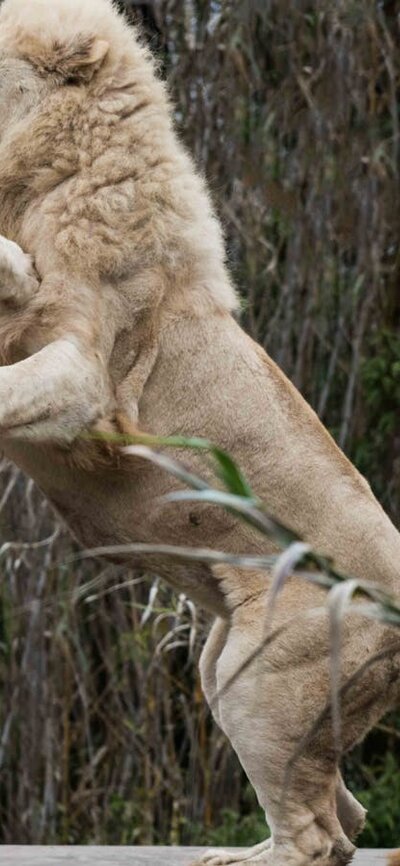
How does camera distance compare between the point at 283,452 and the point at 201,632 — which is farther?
the point at 201,632

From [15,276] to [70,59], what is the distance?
736 millimetres

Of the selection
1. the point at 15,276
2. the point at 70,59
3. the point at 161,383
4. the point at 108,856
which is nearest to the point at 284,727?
the point at 161,383

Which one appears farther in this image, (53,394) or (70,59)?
(70,59)

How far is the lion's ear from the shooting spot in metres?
4.48

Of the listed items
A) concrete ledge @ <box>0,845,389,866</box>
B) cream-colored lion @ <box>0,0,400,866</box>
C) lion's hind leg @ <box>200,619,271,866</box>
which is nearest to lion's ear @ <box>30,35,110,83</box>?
cream-colored lion @ <box>0,0,400,866</box>

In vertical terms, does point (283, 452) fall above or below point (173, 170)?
below

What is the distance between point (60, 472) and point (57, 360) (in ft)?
1.43

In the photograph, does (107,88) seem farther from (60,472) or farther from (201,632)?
(201,632)

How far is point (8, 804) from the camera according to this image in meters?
7.70

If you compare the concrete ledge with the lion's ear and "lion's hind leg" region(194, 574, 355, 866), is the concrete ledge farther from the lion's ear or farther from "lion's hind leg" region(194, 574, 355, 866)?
the lion's ear

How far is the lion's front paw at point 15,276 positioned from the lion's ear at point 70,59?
1.88 ft

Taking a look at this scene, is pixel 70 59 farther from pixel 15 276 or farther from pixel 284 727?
pixel 284 727

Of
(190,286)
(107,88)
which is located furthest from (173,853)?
(107,88)

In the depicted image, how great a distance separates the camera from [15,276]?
4.12 metres
